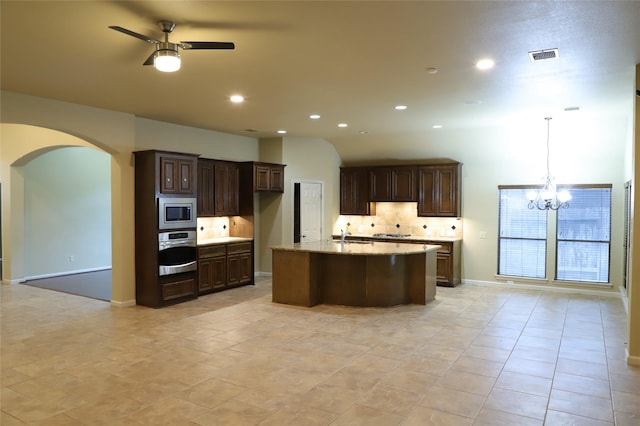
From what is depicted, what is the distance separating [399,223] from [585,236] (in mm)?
3500

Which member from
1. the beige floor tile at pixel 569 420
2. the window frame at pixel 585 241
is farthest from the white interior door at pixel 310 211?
the beige floor tile at pixel 569 420

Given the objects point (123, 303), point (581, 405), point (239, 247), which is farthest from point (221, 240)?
point (581, 405)

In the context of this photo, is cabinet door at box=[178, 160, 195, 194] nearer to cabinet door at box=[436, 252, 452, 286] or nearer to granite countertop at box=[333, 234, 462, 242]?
granite countertop at box=[333, 234, 462, 242]

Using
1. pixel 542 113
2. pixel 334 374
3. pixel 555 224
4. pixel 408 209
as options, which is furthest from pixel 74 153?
pixel 555 224

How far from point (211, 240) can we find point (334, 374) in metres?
4.74

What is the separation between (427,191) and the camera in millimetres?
8953

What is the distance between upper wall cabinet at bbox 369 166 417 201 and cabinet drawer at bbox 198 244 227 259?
3.51 metres

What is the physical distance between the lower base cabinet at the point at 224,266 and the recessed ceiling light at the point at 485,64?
17.0 ft

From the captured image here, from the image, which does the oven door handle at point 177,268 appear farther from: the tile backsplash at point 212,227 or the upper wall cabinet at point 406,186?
the upper wall cabinet at point 406,186

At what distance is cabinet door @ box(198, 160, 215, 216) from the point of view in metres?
7.82

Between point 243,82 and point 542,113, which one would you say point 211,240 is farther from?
point 542,113

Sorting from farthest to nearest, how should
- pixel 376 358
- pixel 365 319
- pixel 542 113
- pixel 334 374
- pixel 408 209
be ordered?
pixel 408 209, pixel 542 113, pixel 365 319, pixel 376 358, pixel 334 374

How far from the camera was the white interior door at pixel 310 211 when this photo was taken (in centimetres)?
944

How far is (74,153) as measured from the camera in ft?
31.7
